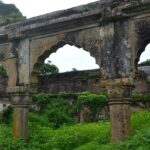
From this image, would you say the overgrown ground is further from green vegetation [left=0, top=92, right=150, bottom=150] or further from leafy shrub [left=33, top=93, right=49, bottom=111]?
leafy shrub [left=33, top=93, right=49, bottom=111]

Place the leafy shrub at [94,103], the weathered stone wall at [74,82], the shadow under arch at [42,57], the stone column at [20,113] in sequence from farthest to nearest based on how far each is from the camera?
the weathered stone wall at [74,82], the leafy shrub at [94,103], the stone column at [20,113], the shadow under arch at [42,57]

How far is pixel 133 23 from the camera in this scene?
7.80 m

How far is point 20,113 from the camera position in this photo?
9.50m

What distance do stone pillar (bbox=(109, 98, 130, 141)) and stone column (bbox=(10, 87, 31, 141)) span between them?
2.57 m

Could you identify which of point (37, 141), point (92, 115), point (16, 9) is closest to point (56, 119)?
point (92, 115)

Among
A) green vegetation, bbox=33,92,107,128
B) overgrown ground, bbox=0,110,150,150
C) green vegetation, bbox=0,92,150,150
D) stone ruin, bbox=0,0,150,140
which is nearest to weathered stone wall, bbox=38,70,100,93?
green vegetation, bbox=33,92,107,128

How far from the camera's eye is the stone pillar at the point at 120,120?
7.67 metres

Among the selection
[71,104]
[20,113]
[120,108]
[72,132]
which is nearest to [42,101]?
[71,104]

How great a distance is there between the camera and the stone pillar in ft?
25.2

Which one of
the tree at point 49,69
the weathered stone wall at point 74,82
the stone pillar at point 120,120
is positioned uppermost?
the tree at point 49,69

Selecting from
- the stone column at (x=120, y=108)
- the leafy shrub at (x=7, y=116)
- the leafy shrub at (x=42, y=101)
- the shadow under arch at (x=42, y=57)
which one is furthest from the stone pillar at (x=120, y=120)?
the leafy shrub at (x=42, y=101)

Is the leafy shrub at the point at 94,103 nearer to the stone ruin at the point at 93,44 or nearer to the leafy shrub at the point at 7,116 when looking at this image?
the leafy shrub at the point at 7,116

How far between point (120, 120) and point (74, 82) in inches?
567

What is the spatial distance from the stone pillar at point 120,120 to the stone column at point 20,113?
8.42 ft
